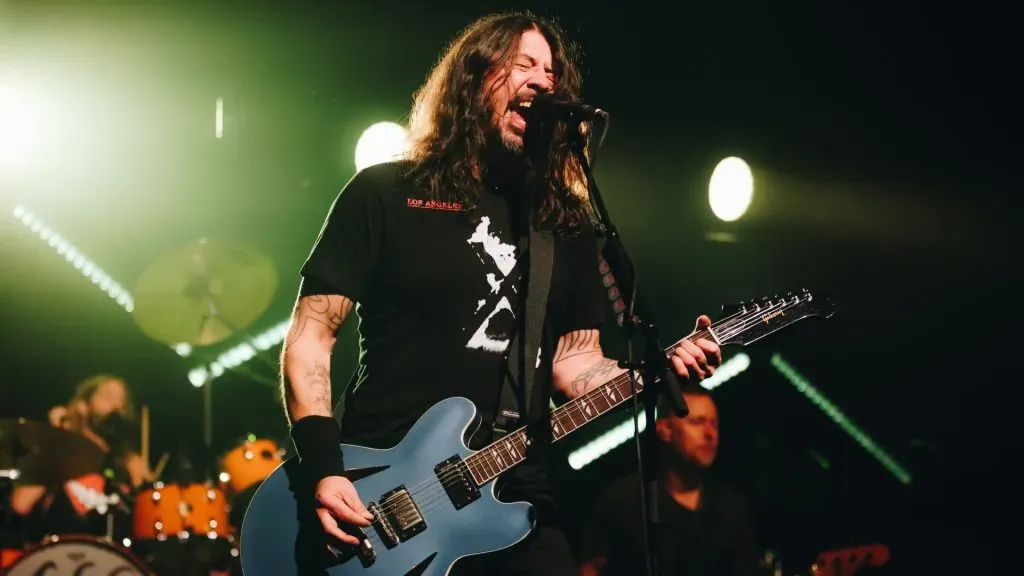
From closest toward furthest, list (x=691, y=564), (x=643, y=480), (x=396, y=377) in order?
1. (x=643, y=480)
2. (x=396, y=377)
3. (x=691, y=564)

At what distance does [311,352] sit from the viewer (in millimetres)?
2889

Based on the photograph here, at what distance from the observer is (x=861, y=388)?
709cm

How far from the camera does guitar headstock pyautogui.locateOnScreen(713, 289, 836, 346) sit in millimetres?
3152

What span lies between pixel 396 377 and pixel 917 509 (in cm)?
476

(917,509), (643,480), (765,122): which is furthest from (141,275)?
(643,480)

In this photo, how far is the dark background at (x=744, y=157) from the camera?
6242mm

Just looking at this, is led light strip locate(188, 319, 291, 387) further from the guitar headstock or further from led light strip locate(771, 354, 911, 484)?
the guitar headstock

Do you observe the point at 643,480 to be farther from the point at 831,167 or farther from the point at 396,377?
the point at 831,167

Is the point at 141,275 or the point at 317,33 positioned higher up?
the point at 317,33

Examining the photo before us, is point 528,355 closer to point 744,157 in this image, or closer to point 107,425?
point 744,157

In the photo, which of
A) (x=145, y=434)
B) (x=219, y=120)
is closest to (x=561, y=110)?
(x=219, y=120)

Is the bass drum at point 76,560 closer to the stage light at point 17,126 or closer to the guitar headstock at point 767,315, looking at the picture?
the stage light at point 17,126

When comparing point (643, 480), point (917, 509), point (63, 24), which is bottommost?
point (917, 509)

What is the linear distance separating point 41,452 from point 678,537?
3.97m
